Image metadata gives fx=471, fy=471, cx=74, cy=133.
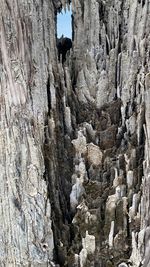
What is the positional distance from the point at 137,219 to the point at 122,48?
103 centimetres

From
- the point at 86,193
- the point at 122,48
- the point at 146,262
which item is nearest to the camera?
the point at 146,262

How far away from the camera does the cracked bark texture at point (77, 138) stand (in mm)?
2557

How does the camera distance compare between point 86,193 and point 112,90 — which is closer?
point 86,193

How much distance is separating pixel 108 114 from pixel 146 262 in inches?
35.4

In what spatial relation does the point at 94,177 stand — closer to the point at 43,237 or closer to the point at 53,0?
the point at 43,237

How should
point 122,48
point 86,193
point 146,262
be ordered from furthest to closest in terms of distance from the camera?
point 122,48 < point 86,193 < point 146,262

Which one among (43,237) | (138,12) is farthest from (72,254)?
(138,12)

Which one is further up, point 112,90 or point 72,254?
point 112,90

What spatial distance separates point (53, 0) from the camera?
9.79 ft

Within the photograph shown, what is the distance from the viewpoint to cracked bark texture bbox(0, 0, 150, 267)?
8.39 feet

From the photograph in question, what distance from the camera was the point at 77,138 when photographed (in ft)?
9.02

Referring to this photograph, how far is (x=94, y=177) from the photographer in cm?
272

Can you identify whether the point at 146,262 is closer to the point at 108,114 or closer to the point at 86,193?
the point at 86,193

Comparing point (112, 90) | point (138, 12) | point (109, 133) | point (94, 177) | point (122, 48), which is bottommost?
point (94, 177)
